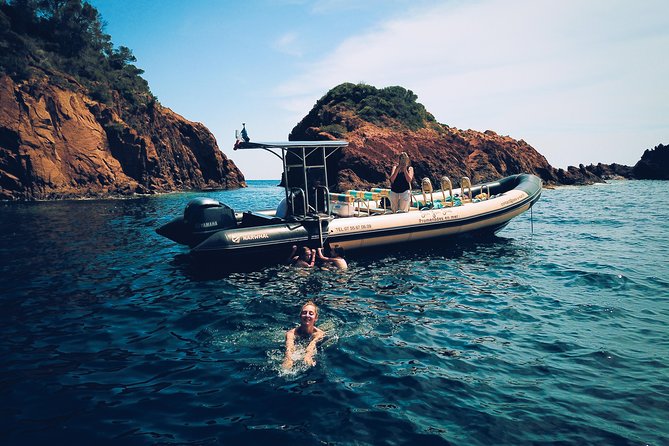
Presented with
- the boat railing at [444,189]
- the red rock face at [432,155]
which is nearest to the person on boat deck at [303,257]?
the boat railing at [444,189]

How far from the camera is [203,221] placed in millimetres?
10102

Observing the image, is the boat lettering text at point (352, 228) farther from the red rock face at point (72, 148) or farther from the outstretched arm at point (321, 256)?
the red rock face at point (72, 148)

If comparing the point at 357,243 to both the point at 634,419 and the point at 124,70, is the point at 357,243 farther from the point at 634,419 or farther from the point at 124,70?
the point at 124,70

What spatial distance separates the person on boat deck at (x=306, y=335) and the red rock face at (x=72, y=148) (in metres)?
38.7

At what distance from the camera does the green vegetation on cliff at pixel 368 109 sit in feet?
150

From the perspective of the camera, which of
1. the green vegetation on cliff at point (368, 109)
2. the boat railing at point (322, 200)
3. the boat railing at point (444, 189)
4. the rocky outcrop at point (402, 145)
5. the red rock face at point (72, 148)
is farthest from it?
the green vegetation on cliff at point (368, 109)

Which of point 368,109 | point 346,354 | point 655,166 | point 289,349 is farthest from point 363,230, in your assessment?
point 655,166

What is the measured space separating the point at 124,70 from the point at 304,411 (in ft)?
216

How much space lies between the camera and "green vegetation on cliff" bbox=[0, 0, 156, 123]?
3968 cm

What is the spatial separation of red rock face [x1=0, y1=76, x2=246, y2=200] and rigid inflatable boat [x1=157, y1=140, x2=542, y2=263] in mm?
32401

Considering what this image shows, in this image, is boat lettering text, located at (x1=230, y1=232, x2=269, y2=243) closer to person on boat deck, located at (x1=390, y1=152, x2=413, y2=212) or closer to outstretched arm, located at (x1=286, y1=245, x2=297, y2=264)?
outstretched arm, located at (x1=286, y1=245, x2=297, y2=264)

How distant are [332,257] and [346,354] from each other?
5.07 m

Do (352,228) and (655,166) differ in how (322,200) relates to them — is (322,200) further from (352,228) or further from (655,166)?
(655,166)

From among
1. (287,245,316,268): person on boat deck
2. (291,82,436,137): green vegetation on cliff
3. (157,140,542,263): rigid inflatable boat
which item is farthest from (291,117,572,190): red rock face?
(287,245,316,268): person on boat deck
